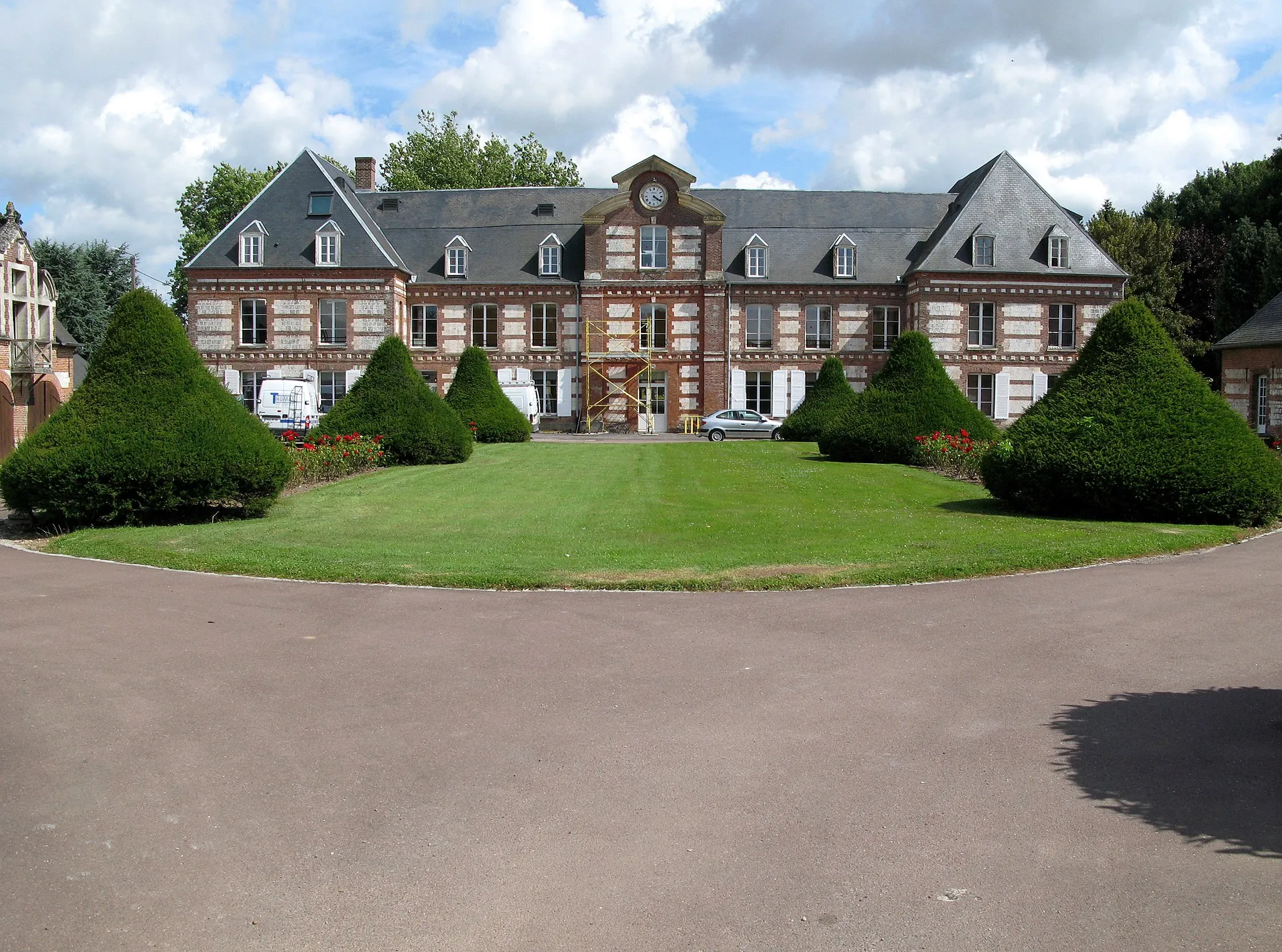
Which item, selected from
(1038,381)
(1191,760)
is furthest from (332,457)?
(1038,381)

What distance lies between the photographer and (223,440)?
1571 centimetres

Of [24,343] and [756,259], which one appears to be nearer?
[24,343]

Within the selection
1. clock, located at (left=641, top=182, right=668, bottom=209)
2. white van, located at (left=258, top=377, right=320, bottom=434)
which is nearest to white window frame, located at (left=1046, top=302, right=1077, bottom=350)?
clock, located at (left=641, top=182, right=668, bottom=209)

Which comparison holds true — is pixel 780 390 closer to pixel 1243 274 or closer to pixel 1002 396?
pixel 1002 396

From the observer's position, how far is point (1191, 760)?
5980mm

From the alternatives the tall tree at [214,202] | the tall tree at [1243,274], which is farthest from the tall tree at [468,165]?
the tall tree at [1243,274]

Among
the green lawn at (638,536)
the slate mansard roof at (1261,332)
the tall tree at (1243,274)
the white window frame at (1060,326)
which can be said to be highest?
the tall tree at (1243,274)

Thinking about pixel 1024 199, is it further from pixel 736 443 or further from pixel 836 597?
pixel 836 597

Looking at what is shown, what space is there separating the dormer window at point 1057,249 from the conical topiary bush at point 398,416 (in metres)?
30.9

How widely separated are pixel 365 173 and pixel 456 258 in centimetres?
1002

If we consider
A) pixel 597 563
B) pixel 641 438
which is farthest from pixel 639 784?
pixel 641 438

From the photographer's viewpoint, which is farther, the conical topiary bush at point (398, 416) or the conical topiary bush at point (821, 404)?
the conical topiary bush at point (821, 404)

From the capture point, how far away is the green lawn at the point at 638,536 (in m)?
11.7

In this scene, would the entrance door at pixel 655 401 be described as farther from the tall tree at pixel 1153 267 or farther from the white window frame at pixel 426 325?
the tall tree at pixel 1153 267
